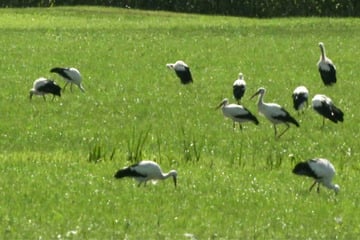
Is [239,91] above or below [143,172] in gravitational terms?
above

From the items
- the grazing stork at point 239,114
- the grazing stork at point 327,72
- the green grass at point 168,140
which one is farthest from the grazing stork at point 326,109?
the grazing stork at point 327,72

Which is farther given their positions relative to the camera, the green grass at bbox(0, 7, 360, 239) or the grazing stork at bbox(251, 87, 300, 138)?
the grazing stork at bbox(251, 87, 300, 138)

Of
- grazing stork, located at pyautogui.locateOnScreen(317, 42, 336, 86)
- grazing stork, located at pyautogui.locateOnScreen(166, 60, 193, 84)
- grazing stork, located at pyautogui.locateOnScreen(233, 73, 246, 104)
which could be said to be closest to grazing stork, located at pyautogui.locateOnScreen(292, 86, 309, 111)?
grazing stork, located at pyautogui.locateOnScreen(233, 73, 246, 104)

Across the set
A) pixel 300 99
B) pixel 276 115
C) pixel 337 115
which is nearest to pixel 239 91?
pixel 300 99

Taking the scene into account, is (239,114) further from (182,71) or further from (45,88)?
(182,71)

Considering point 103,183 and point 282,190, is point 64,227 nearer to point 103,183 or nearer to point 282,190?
point 103,183

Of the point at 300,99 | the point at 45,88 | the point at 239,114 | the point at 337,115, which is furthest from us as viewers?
the point at 45,88

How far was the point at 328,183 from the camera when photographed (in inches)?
663

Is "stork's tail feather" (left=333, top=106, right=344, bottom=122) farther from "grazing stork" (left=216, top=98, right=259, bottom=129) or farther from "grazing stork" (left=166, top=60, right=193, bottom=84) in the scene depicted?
"grazing stork" (left=166, top=60, right=193, bottom=84)

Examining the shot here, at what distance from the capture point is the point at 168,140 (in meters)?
22.5

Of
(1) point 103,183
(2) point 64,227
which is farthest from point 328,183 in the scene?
(2) point 64,227

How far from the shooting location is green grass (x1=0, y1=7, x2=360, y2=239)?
14914 mm

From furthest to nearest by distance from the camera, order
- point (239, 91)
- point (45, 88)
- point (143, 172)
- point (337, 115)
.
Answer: point (239, 91) < point (45, 88) < point (337, 115) < point (143, 172)

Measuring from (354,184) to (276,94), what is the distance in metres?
11.8
